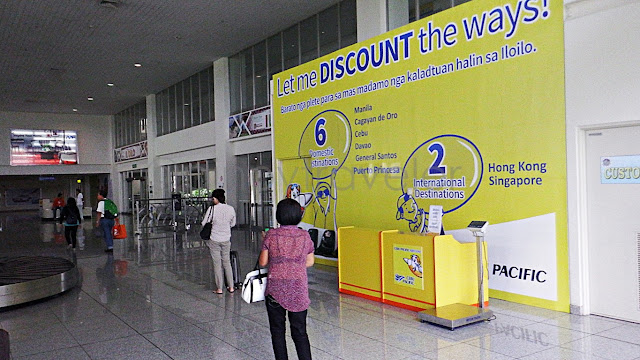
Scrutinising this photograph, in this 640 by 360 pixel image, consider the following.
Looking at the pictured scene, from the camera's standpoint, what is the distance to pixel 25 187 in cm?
4278

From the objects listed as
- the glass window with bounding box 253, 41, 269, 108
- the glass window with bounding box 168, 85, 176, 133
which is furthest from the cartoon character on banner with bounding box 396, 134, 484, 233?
the glass window with bounding box 168, 85, 176, 133

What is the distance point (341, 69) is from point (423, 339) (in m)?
5.52

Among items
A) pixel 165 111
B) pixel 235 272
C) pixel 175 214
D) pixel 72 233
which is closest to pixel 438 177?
pixel 235 272

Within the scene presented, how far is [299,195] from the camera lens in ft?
33.8

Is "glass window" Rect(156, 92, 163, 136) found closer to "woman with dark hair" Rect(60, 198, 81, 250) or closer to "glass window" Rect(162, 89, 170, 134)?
"glass window" Rect(162, 89, 170, 134)

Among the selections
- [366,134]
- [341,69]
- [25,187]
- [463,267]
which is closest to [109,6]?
[341,69]

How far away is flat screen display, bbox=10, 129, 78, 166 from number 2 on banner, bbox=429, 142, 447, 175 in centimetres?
3174

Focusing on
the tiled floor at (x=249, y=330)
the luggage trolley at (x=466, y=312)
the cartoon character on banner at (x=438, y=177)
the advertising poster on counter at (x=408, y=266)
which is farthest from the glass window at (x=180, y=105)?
the luggage trolley at (x=466, y=312)

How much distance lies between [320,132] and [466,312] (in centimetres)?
503

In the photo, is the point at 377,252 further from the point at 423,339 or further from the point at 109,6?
the point at 109,6

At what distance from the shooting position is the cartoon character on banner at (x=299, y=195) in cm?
1009

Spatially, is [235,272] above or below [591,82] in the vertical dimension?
below

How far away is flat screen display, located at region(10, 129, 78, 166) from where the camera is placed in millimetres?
31625

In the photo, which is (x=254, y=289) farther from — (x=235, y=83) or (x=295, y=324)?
(x=235, y=83)
